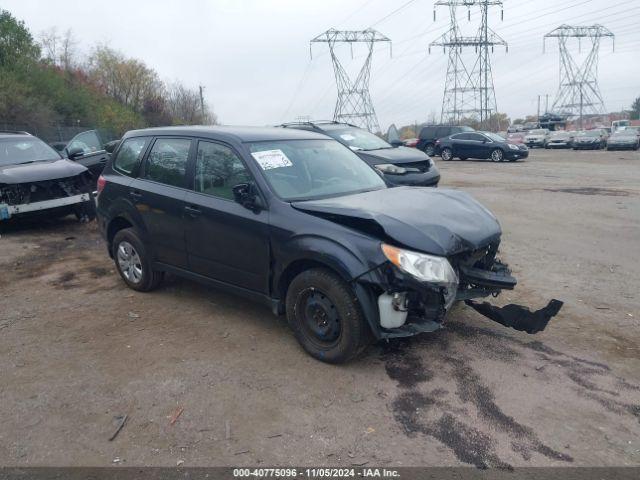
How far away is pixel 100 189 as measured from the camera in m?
6.02

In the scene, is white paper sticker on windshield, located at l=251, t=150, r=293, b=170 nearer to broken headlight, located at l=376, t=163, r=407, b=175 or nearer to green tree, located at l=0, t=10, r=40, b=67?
broken headlight, located at l=376, t=163, r=407, b=175

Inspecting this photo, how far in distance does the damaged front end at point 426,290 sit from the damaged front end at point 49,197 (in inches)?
274

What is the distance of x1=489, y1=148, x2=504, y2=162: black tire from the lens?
82.6 ft

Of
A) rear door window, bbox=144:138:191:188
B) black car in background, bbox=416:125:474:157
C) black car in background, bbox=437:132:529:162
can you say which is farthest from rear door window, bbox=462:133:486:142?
rear door window, bbox=144:138:191:188

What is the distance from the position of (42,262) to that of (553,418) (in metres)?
6.59

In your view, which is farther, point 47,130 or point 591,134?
point 591,134

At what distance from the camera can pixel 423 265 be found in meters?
3.71

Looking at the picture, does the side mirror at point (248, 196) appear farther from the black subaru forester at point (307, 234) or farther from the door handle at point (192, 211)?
the door handle at point (192, 211)

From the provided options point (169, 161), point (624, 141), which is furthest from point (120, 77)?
point (169, 161)

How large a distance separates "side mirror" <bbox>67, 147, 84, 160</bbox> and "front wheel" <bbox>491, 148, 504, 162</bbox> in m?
19.9

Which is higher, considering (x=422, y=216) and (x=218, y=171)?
(x=218, y=171)

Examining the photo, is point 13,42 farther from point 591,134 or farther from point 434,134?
point 591,134

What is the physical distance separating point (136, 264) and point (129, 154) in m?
1.19

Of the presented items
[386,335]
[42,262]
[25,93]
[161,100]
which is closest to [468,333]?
[386,335]
